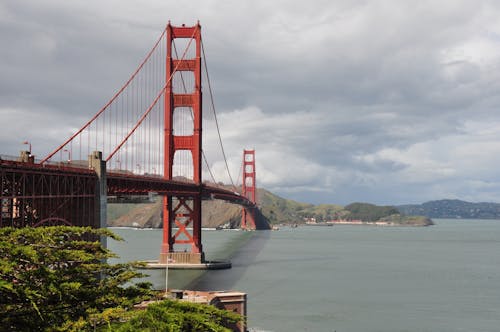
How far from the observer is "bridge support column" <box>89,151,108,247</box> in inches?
1363

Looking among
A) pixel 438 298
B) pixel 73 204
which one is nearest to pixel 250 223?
pixel 438 298

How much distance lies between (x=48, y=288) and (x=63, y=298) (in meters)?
0.79

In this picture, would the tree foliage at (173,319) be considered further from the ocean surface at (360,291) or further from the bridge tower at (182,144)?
the bridge tower at (182,144)

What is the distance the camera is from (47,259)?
606 inches

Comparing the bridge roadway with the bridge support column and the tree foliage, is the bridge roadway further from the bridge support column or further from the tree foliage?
the tree foliage

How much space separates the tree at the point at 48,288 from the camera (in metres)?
13.9

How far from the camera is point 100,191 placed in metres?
35.2

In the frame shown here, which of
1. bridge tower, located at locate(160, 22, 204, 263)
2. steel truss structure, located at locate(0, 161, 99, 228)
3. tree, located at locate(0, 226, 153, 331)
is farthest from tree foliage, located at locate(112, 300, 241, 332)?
bridge tower, located at locate(160, 22, 204, 263)

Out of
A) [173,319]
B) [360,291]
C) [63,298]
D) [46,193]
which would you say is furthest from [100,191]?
[360,291]

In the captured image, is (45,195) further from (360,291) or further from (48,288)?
(360,291)

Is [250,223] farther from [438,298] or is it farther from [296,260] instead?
[438,298]

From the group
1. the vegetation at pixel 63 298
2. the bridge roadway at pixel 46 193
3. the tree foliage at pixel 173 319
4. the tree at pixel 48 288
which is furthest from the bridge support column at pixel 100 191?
the tree foliage at pixel 173 319

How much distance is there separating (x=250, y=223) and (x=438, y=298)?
14280 cm

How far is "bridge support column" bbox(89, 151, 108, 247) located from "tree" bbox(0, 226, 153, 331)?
16659mm
